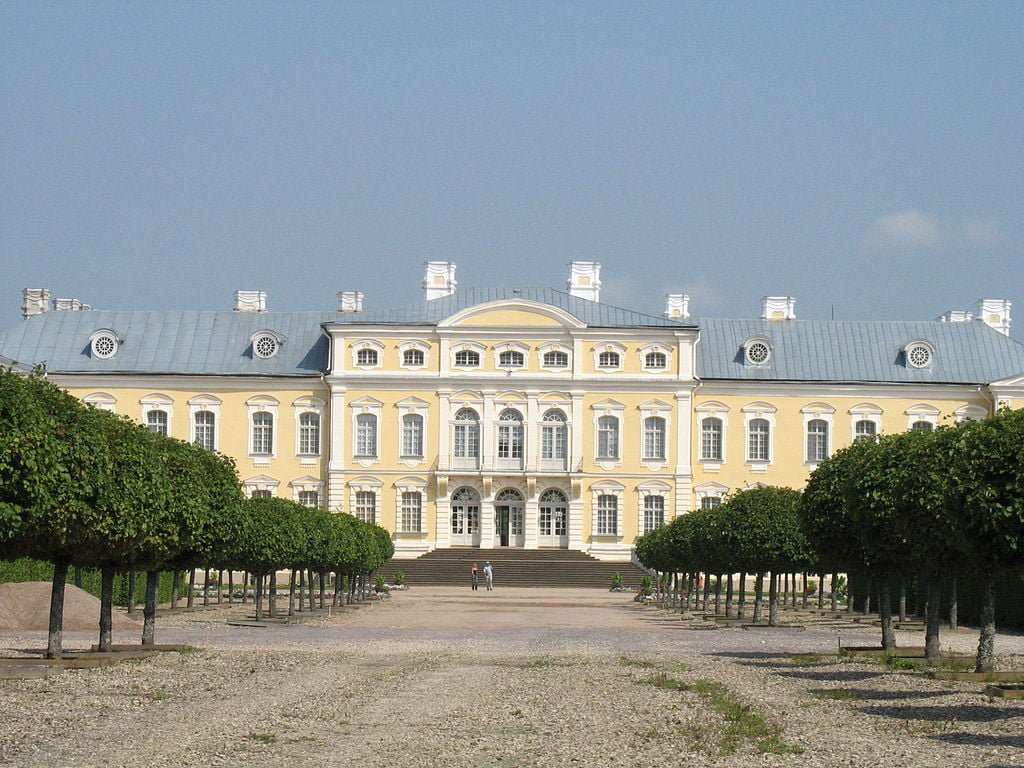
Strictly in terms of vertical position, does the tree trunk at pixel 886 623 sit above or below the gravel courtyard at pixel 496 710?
above

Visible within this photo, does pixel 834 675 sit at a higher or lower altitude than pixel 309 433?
lower

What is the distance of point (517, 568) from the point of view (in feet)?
211

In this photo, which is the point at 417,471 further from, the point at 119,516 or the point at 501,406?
the point at 119,516

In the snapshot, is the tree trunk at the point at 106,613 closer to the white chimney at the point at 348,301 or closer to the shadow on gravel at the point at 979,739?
the shadow on gravel at the point at 979,739

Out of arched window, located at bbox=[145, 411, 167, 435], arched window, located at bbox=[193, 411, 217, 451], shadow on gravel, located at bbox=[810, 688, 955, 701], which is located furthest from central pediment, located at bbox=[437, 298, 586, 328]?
shadow on gravel, located at bbox=[810, 688, 955, 701]

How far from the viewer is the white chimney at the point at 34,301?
73.9 m

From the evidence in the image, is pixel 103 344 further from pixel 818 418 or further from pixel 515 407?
pixel 818 418

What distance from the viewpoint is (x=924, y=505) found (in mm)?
20891

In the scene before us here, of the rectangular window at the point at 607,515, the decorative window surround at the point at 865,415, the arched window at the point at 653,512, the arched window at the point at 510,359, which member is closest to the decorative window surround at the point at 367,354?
the arched window at the point at 510,359

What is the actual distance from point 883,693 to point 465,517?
51.1 metres

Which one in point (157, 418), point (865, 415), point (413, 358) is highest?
point (413, 358)

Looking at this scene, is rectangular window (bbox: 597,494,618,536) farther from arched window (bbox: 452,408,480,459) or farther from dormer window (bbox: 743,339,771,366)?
dormer window (bbox: 743,339,771,366)

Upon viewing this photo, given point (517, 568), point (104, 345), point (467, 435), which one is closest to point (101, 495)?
point (517, 568)

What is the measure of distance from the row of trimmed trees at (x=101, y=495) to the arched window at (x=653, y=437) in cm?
4214
